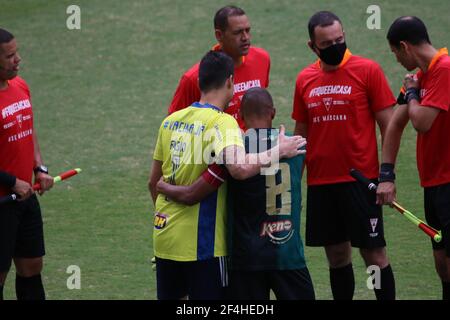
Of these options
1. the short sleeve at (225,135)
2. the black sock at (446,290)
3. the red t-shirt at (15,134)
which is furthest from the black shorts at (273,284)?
the red t-shirt at (15,134)

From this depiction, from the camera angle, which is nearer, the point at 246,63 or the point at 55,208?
the point at 246,63

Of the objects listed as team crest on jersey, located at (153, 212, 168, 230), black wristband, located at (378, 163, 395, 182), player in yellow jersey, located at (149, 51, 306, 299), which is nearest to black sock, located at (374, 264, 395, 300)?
black wristband, located at (378, 163, 395, 182)

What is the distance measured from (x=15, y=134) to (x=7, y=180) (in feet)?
1.14

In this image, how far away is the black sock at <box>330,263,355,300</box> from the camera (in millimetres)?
7695

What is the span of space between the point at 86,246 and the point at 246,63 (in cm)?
294

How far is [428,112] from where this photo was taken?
6.77 metres

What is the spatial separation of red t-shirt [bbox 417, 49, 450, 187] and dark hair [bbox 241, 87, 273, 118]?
1.17 meters

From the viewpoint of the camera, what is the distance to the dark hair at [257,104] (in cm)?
631

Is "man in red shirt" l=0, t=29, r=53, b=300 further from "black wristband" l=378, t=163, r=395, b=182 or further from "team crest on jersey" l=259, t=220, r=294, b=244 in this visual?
"black wristband" l=378, t=163, r=395, b=182

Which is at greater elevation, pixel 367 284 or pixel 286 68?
pixel 286 68

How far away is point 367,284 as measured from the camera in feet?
27.9

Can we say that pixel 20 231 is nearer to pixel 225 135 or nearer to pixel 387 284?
pixel 225 135

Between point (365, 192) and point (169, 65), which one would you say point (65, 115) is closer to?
point (169, 65)
